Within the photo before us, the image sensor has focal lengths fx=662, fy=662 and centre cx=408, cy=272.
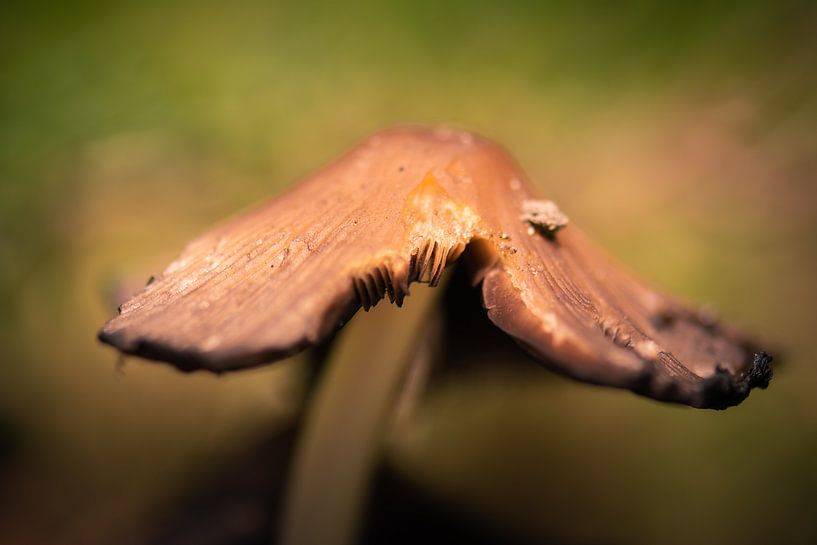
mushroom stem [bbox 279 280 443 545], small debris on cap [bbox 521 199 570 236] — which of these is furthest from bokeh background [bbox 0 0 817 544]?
small debris on cap [bbox 521 199 570 236]

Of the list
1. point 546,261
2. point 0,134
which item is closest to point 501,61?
point 546,261

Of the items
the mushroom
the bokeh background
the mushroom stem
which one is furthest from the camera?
the bokeh background

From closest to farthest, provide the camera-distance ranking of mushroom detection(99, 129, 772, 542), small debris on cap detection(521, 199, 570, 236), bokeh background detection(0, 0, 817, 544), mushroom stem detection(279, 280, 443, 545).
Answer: mushroom detection(99, 129, 772, 542) → small debris on cap detection(521, 199, 570, 236) → mushroom stem detection(279, 280, 443, 545) → bokeh background detection(0, 0, 817, 544)

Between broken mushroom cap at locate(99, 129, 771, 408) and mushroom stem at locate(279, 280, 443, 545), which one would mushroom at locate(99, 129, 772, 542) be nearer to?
broken mushroom cap at locate(99, 129, 771, 408)

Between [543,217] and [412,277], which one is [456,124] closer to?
[543,217]

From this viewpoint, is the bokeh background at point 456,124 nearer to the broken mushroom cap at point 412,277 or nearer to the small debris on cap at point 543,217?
the broken mushroom cap at point 412,277

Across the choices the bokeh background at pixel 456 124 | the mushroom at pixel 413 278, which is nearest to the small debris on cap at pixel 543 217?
the mushroom at pixel 413 278
